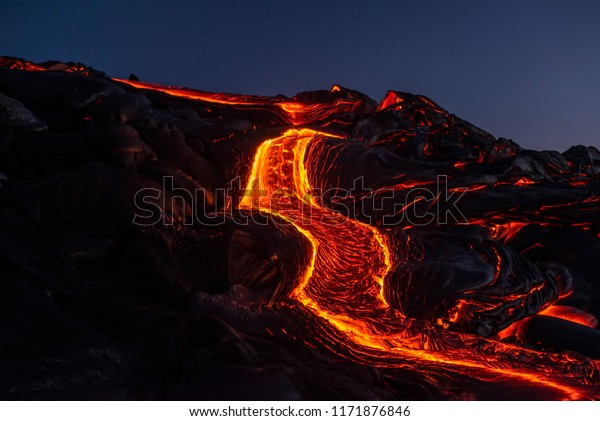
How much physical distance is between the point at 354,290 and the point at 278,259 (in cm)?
64

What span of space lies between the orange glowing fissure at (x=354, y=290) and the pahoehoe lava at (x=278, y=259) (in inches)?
0.6

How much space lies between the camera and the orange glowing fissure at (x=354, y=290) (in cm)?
308

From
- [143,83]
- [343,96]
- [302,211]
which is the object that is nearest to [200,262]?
[302,211]

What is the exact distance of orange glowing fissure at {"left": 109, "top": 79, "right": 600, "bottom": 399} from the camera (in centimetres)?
308

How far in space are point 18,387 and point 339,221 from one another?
3104 mm

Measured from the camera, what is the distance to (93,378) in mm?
2387

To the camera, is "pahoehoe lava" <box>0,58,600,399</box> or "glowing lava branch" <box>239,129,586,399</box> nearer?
"pahoehoe lava" <box>0,58,600,399</box>

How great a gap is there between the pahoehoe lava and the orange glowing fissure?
0.02m

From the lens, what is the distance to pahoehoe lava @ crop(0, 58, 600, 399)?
2.62 metres

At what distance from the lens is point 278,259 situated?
397cm

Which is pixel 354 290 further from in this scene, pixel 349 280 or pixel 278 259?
pixel 278 259

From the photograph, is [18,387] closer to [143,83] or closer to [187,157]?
[187,157]

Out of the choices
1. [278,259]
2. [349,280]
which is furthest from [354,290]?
[278,259]

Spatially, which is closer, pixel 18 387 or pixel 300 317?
pixel 18 387
